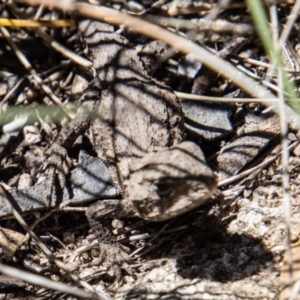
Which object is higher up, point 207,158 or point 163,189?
point 207,158

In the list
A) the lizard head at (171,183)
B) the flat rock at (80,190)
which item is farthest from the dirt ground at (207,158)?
the lizard head at (171,183)

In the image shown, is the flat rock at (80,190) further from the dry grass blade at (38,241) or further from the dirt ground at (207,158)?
the dry grass blade at (38,241)

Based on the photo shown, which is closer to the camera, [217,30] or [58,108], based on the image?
[217,30]

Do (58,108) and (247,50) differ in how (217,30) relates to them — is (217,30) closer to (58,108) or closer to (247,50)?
(247,50)

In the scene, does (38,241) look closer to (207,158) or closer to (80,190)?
(80,190)

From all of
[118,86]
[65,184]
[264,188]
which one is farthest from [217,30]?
[65,184]

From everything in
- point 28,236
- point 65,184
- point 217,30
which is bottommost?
point 28,236

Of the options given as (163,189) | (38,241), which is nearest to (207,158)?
(163,189)

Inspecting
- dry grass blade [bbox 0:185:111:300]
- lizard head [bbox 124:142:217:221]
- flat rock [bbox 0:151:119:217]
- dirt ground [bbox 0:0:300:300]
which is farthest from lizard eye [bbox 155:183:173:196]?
flat rock [bbox 0:151:119:217]
